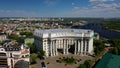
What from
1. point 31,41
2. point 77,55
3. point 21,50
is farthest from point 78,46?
point 21,50

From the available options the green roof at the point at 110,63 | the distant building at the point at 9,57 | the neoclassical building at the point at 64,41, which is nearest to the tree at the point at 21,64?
the distant building at the point at 9,57

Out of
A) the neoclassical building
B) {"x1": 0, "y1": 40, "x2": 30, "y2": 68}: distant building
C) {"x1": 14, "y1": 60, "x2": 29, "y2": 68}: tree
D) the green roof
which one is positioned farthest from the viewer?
the neoclassical building

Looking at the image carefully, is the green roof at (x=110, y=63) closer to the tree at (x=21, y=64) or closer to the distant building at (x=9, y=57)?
the tree at (x=21, y=64)

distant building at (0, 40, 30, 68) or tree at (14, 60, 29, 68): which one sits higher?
distant building at (0, 40, 30, 68)

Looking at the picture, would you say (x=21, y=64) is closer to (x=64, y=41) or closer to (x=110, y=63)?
(x=110, y=63)

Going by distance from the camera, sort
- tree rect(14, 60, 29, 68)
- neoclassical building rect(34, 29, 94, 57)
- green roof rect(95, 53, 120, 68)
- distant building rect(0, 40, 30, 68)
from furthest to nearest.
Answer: neoclassical building rect(34, 29, 94, 57), distant building rect(0, 40, 30, 68), tree rect(14, 60, 29, 68), green roof rect(95, 53, 120, 68)

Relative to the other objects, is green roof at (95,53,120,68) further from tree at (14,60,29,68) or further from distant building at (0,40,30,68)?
distant building at (0,40,30,68)

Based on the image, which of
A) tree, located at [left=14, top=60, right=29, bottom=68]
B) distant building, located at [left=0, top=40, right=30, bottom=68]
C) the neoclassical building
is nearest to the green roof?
tree, located at [left=14, top=60, right=29, bottom=68]

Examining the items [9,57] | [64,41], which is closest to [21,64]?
[9,57]

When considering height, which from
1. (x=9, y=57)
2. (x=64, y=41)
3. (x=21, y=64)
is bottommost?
(x=21, y=64)

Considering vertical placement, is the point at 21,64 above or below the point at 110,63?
below

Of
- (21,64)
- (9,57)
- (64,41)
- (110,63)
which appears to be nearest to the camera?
(110,63)
